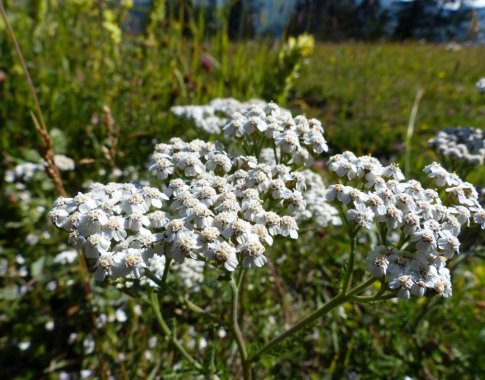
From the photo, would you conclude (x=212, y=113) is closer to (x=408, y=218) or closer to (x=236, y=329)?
(x=236, y=329)

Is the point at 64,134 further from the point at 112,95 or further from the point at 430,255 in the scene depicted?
the point at 430,255

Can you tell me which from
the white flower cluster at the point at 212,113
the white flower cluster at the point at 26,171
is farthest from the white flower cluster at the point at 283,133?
the white flower cluster at the point at 26,171

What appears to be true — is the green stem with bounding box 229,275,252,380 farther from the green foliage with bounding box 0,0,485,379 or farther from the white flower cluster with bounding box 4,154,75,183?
the white flower cluster with bounding box 4,154,75,183

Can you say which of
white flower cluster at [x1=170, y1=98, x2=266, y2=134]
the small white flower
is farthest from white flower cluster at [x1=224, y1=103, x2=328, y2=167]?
white flower cluster at [x1=170, y1=98, x2=266, y2=134]

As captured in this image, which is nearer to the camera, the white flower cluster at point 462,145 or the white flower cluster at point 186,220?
the white flower cluster at point 186,220

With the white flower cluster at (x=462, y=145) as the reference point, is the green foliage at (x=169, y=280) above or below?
below

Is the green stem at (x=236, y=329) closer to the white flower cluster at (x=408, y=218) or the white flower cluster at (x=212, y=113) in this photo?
the white flower cluster at (x=408, y=218)

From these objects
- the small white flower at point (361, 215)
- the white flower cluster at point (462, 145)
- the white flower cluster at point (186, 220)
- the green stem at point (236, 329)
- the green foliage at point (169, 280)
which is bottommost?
the green foliage at point (169, 280)
